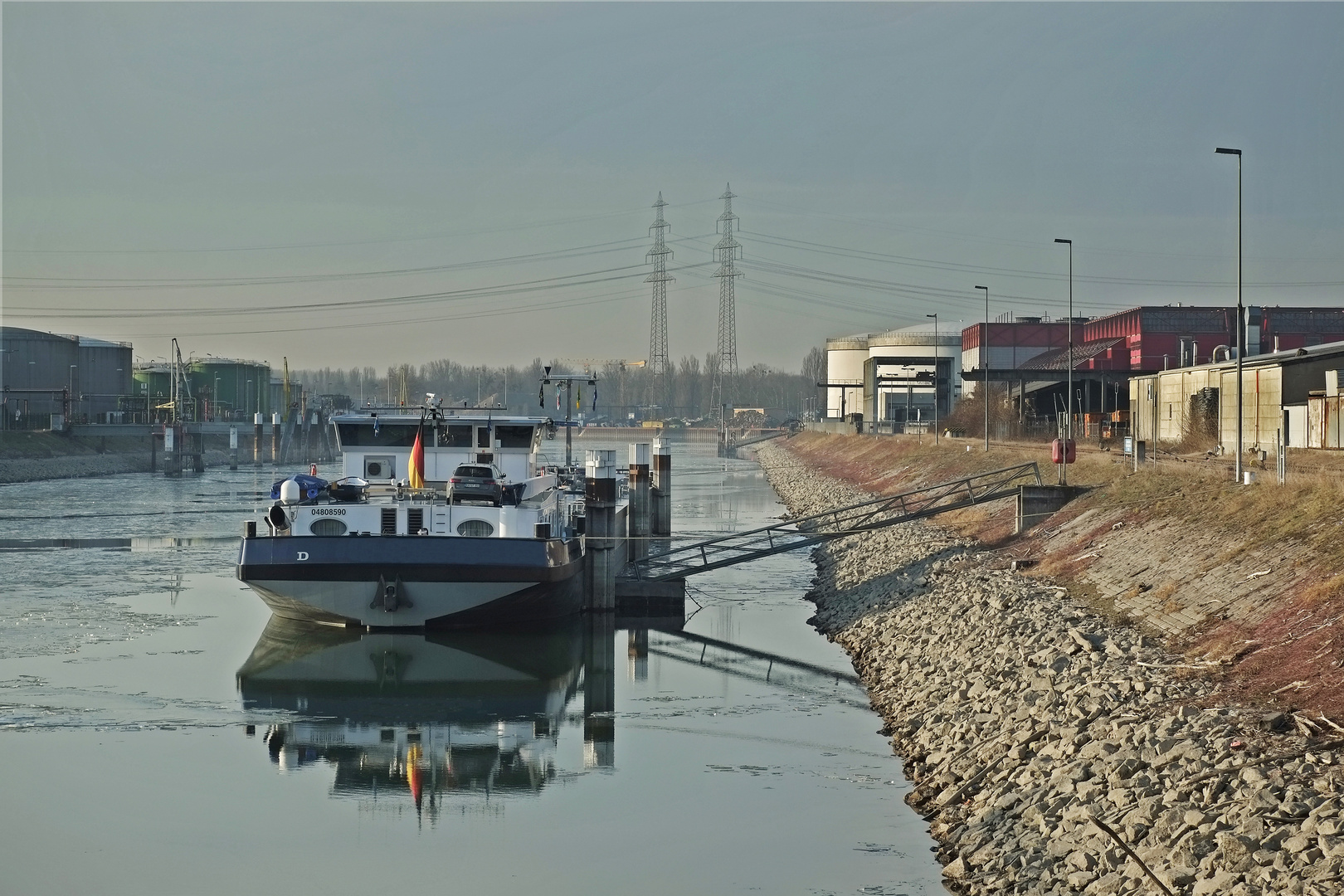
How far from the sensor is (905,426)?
Result: 102875 mm

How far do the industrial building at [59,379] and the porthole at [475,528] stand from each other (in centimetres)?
9663

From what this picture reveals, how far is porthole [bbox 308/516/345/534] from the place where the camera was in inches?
1152

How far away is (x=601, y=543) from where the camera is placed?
1310 inches

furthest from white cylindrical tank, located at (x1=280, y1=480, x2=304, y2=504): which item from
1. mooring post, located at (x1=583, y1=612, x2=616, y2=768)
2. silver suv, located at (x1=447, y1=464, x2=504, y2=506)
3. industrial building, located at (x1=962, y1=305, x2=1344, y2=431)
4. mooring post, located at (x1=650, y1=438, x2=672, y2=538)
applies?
industrial building, located at (x1=962, y1=305, x2=1344, y2=431)

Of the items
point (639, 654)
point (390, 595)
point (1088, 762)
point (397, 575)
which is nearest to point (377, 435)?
point (397, 575)

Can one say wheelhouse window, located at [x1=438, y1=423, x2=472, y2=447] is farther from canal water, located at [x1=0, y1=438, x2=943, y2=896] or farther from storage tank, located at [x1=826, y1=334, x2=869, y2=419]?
storage tank, located at [x1=826, y1=334, x2=869, y2=419]

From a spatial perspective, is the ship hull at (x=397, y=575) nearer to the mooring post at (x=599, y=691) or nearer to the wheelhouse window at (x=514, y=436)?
the mooring post at (x=599, y=691)

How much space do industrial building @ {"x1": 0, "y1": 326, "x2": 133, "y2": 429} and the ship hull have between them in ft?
316

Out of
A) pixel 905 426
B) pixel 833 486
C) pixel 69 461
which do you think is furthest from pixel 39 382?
pixel 833 486

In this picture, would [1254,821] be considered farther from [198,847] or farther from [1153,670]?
[198,847]

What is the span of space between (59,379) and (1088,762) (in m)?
135

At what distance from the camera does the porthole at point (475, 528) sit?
29.6 m

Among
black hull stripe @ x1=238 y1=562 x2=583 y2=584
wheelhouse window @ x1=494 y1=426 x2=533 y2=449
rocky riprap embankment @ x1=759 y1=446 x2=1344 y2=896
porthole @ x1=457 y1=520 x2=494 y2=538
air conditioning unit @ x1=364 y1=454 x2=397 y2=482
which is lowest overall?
rocky riprap embankment @ x1=759 y1=446 x2=1344 y2=896

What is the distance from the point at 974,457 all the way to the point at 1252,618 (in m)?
41.6
